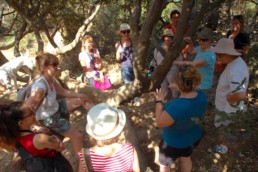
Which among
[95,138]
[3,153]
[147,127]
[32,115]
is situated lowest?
[3,153]

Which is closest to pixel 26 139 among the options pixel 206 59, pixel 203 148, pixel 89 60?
pixel 203 148

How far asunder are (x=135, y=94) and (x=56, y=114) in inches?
47.7

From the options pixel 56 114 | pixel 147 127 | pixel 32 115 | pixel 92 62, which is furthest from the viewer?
pixel 92 62

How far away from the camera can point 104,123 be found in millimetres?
2129

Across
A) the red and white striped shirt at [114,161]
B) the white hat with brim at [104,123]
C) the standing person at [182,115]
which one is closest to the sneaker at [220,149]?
the standing person at [182,115]

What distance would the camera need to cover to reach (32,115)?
2.25 m

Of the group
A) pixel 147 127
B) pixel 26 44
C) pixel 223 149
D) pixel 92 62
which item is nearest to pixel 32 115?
pixel 147 127

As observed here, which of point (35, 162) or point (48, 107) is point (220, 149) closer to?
point (48, 107)

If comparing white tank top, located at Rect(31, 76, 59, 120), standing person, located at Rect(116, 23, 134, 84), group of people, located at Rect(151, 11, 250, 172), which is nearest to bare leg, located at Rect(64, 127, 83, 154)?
white tank top, located at Rect(31, 76, 59, 120)

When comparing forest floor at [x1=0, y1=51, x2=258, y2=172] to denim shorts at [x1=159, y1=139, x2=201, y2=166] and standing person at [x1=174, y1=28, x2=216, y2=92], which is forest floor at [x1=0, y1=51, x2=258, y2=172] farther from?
standing person at [x1=174, y1=28, x2=216, y2=92]

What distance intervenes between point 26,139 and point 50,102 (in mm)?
1038

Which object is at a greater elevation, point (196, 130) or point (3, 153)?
point (196, 130)

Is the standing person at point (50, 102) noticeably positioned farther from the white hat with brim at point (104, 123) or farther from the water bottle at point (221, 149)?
the water bottle at point (221, 149)

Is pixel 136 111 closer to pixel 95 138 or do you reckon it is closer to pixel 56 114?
pixel 56 114
